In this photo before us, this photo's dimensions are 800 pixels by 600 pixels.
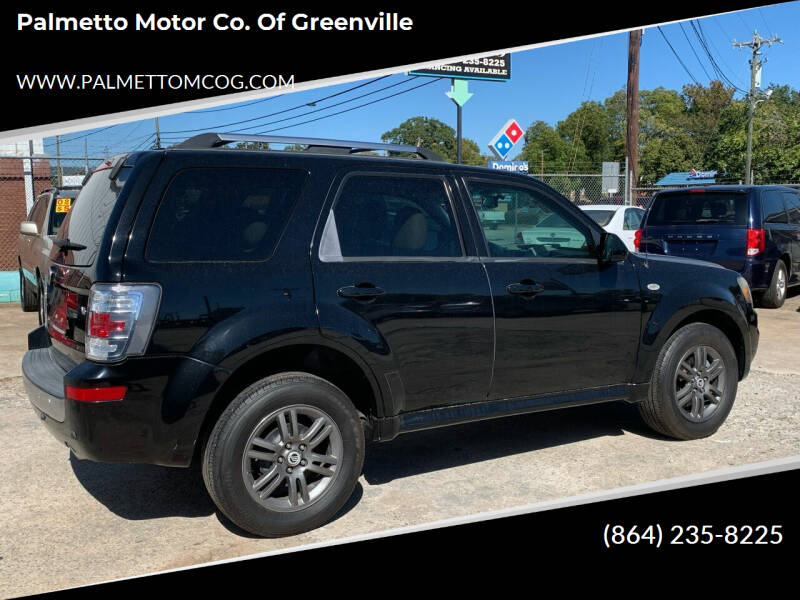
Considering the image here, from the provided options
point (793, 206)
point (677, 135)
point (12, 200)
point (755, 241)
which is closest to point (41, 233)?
point (12, 200)

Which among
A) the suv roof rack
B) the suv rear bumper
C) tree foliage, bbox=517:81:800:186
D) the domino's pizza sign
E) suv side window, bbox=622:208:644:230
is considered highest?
tree foliage, bbox=517:81:800:186

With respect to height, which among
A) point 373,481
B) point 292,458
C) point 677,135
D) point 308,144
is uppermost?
point 677,135

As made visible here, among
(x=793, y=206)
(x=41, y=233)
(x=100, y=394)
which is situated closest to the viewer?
(x=100, y=394)

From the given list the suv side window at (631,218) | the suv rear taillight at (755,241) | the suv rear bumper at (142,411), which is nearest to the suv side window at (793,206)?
the suv rear taillight at (755,241)

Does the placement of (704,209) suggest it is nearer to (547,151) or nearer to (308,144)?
(308,144)

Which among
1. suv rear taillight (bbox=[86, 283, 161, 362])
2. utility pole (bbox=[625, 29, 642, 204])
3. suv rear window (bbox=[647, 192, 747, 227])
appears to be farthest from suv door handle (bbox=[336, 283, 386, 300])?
utility pole (bbox=[625, 29, 642, 204])

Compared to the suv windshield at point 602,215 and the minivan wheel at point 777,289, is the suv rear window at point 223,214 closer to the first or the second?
the minivan wheel at point 777,289

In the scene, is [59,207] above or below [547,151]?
below

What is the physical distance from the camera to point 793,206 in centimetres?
1220

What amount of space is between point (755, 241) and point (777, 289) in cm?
121

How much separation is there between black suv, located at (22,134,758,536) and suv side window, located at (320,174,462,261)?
1 centimetres

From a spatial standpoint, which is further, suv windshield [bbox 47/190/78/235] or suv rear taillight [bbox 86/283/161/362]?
suv windshield [bbox 47/190/78/235]

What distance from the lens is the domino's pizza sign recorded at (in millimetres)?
17234

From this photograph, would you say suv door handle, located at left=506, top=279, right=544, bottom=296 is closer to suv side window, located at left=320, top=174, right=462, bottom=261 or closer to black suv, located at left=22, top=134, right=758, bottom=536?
black suv, located at left=22, top=134, right=758, bottom=536
